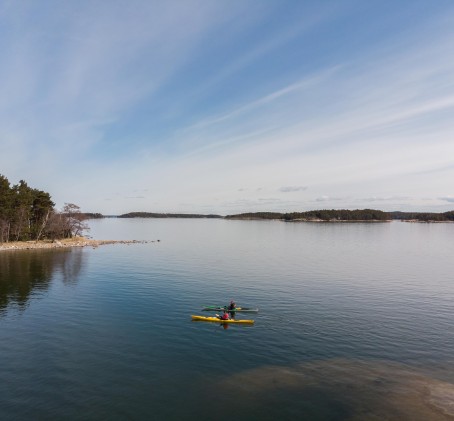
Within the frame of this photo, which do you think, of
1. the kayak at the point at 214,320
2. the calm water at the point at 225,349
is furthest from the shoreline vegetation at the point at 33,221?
the kayak at the point at 214,320

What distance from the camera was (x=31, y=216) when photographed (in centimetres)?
13150

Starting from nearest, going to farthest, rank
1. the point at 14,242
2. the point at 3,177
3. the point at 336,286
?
the point at 336,286, the point at 3,177, the point at 14,242

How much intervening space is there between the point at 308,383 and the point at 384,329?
1840cm

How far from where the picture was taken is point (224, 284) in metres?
67.2

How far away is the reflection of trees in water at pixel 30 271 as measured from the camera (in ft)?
190

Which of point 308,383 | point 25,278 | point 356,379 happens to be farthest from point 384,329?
point 25,278

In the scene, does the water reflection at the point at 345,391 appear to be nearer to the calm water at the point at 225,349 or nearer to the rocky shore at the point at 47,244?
the calm water at the point at 225,349

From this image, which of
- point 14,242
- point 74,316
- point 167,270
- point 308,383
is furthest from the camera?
point 14,242

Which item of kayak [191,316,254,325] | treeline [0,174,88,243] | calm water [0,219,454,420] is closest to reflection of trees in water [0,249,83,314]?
calm water [0,219,454,420]

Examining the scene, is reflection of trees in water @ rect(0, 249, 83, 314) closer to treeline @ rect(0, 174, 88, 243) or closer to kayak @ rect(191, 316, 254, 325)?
treeline @ rect(0, 174, 88, 243)

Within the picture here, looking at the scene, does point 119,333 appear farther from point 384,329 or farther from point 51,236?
point 51,236

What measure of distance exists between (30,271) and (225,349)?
6191 centimetres

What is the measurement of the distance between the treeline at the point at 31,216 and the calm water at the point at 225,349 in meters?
50.3

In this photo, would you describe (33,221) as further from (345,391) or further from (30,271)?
(345,391)
